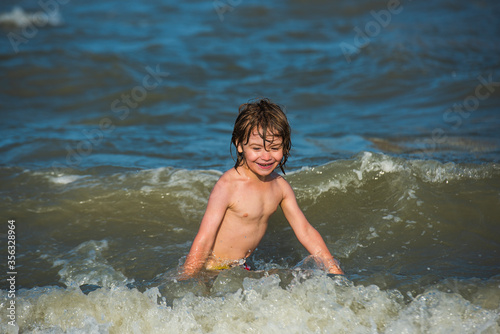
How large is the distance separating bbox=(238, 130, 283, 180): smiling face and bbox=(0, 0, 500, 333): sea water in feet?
2.37

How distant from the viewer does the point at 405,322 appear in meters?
3.28

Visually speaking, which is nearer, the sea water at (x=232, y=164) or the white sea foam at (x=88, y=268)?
the sea water at (x=232, y=164)

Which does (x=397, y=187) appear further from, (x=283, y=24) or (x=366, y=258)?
(x=283, y=24)

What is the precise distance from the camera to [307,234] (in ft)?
12.5

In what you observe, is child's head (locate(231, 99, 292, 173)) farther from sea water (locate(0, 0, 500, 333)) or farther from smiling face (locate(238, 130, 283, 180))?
sea water (locate(0, 0, 500, 333))

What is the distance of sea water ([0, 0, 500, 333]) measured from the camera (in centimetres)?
341

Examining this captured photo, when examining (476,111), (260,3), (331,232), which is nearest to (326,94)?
(476,111)

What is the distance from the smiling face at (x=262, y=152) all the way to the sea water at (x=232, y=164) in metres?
0.72

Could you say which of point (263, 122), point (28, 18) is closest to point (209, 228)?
point (263, 122)

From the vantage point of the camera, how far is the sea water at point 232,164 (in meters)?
3.41

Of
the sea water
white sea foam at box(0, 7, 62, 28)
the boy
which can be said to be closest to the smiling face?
the boy

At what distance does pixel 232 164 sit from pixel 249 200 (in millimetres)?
2304

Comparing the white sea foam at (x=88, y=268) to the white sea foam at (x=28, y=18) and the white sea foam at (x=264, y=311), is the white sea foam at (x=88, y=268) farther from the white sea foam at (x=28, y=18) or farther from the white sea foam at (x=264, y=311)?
the white sea foam at (x=28, y=18)

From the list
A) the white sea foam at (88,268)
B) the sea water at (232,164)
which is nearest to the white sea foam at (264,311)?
the sea water at (232,164)
